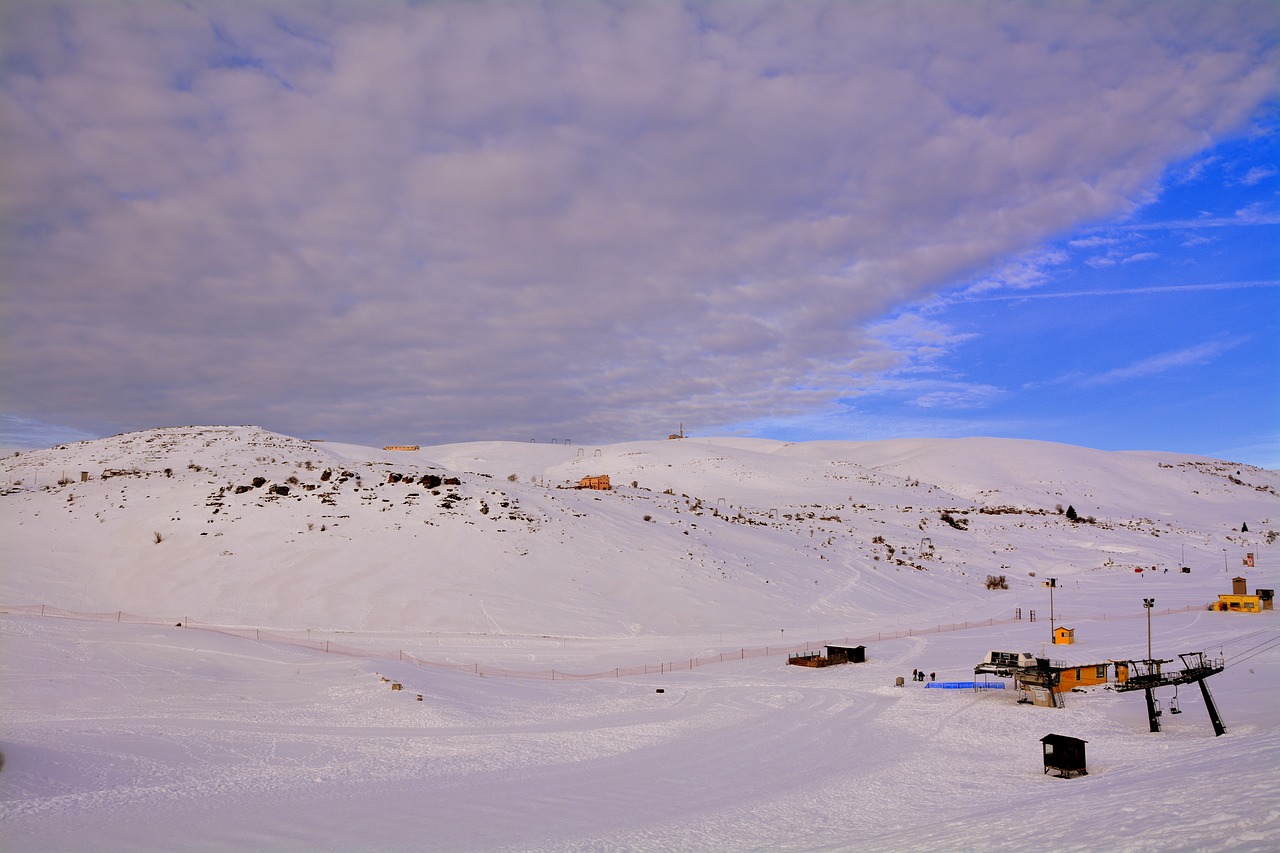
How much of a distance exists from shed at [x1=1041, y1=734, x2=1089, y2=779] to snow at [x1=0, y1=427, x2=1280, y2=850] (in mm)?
646

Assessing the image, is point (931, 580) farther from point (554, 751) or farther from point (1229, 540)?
point (1229, 540)

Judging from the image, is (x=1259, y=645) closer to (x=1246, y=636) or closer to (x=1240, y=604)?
(x=1246, y=636)

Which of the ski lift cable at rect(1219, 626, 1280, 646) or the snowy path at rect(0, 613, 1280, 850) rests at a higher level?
the ski lift cable at rect(1219, 626, 1280, 646)

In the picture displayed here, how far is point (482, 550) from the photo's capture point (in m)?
43.6

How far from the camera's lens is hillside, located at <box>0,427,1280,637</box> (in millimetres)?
37906

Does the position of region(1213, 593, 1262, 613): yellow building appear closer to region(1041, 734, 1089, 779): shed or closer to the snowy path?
the snowy path

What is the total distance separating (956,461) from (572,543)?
92964mm

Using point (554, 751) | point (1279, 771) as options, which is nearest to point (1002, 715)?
point (1279, 771)

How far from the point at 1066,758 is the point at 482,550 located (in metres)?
31.5

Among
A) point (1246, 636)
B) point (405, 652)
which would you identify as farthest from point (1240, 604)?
point (405, 652)

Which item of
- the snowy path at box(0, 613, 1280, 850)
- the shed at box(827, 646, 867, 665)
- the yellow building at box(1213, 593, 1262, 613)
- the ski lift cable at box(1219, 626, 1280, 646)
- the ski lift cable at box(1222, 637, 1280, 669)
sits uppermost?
the yellow building at box(1213, 593, 1262, 613)

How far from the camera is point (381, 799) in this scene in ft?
54.8

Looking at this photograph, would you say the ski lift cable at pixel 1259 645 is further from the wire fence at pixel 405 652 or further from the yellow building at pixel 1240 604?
the wire fence at pixel 405 652

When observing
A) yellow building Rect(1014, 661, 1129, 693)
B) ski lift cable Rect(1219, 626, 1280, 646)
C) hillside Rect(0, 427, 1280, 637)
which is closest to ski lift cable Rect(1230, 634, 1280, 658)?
ski lift cable Rect(1219, 626, 1280, 646)
